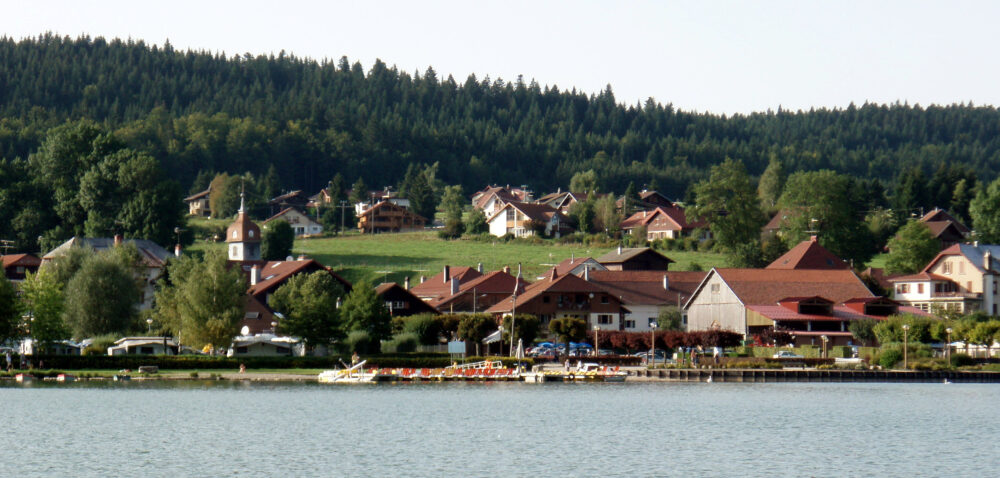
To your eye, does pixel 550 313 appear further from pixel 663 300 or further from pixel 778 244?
pixel 778 244

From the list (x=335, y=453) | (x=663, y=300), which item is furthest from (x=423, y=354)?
(x=335, y=453)

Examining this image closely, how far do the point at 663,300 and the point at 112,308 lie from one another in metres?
47.0

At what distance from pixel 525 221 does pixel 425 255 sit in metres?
24.3

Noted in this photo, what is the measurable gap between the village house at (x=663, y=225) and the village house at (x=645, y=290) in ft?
115

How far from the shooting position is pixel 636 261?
12962 cm

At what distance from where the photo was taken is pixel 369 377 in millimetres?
79875

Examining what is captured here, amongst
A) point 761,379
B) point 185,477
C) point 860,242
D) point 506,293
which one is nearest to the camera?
point 185,477

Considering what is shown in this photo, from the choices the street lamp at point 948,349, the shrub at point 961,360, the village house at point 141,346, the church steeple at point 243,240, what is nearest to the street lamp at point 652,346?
the street lamp at point 948,349

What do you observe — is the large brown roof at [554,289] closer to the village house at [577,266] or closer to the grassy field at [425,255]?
the village house at [577,266]

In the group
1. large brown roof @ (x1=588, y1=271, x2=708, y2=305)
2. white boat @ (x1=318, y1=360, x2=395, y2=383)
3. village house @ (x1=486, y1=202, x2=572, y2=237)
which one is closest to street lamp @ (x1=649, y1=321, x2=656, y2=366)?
large brown roof @ (x1=588, y1=271, x2=708, y2=305)

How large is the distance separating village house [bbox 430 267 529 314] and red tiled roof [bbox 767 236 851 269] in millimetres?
24966

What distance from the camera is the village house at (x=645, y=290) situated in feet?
380

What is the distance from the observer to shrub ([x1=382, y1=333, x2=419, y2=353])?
306 feet

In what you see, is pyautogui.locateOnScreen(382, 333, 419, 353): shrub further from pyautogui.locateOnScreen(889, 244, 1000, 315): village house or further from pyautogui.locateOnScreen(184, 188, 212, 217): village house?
pyautogui.locateOnScreen(184, 188, 212, 217): village house
